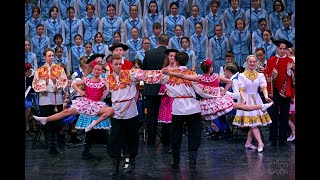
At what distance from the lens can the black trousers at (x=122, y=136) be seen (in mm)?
8418

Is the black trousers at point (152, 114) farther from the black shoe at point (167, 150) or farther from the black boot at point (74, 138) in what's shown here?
the black boot at point (74, 138)

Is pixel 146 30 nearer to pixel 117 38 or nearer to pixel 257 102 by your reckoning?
pixel 117 38

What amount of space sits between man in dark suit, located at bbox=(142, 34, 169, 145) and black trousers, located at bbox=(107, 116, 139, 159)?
256 centimetres

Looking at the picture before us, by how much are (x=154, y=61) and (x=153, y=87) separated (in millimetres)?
440

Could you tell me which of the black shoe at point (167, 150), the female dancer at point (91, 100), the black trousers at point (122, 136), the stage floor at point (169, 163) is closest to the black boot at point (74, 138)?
the stage floor at point (169, 163)

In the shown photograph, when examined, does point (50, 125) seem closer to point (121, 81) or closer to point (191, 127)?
point (121, 81)

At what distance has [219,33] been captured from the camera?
13.7 metres

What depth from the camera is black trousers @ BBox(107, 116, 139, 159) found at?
8.42 meters

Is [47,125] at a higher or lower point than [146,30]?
lower

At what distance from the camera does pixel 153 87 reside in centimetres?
1106
